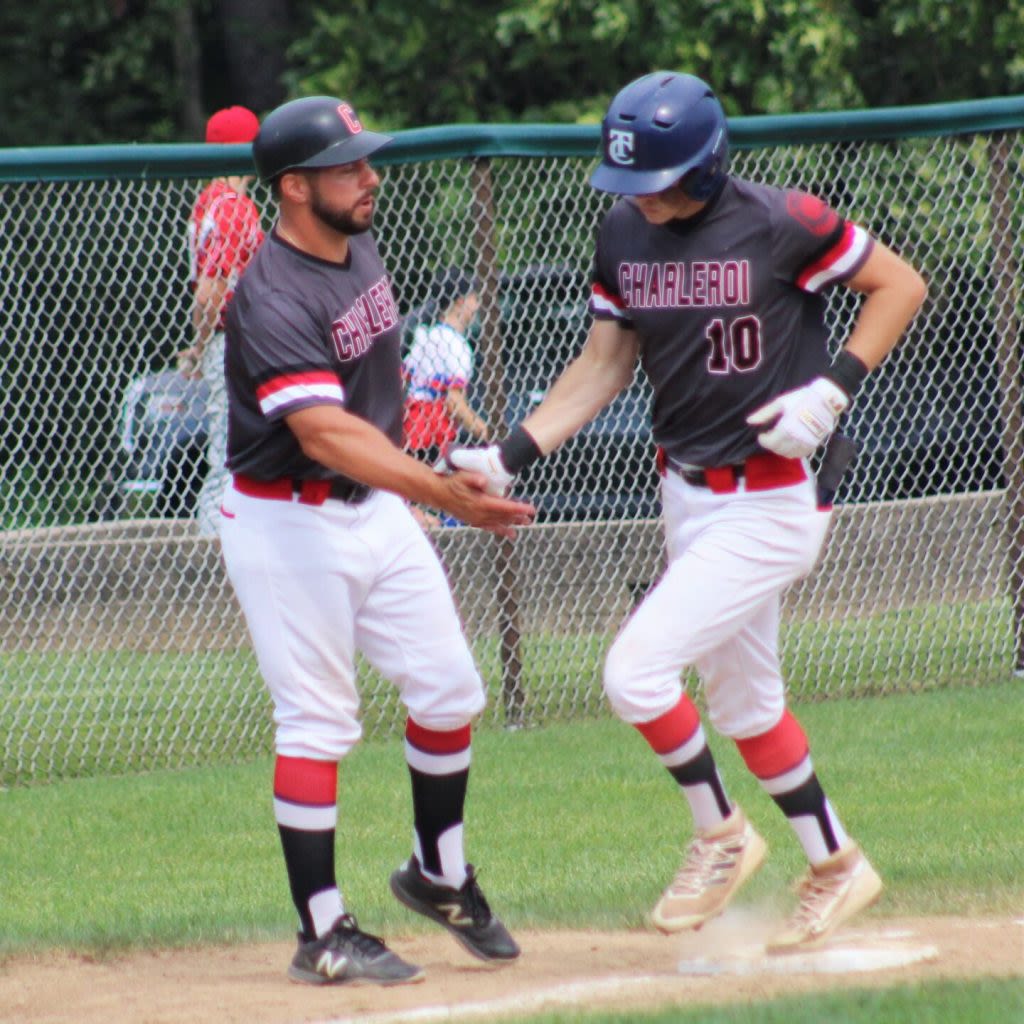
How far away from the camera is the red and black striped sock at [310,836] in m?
4.50

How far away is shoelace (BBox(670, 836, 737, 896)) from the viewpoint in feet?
14.9

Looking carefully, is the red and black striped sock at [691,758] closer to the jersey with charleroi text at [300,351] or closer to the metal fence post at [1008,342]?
the jersey with charleroi text at [300,351]

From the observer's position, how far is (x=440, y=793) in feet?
15.4

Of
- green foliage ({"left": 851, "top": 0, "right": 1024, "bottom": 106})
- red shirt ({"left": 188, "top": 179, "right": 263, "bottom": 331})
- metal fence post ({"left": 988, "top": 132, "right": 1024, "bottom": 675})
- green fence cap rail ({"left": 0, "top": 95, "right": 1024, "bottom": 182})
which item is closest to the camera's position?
green fence cap rail ({"left": 0, "top": 95, "right": 1024, "bottom": 182})

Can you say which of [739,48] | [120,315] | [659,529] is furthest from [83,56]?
[659,529]

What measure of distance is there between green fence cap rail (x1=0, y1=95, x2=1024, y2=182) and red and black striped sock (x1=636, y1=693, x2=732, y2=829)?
9.08ft

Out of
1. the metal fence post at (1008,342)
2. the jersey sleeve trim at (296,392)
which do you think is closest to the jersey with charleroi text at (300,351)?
the jersey sleeve trim at (296,392)

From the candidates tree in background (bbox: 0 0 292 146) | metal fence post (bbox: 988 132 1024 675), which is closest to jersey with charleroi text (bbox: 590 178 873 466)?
metal fence post (bbox: 988 132 1024 675)

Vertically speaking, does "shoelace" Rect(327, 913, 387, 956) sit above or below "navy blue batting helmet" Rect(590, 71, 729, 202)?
below

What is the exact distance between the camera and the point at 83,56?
1722 cm

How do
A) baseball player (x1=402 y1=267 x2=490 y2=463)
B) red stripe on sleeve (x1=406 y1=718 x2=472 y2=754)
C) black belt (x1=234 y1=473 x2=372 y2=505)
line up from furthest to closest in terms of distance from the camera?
baseball player (x1=402 y1=267 x2=490 y2=463) < red stripe on sleeve (x1=406 y1=718 x2=472 y2=754) < black belt (x1=234 y1=473 x2=372 y2=505)

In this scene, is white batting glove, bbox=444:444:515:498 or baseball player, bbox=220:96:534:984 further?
white batting glove, bbox=444:444:515:498

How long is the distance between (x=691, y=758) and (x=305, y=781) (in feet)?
3.08

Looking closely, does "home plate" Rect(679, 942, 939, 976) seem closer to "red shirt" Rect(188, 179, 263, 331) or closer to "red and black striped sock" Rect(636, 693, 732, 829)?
"red and black striped sock" Rect(636, 693, 732, 829)
